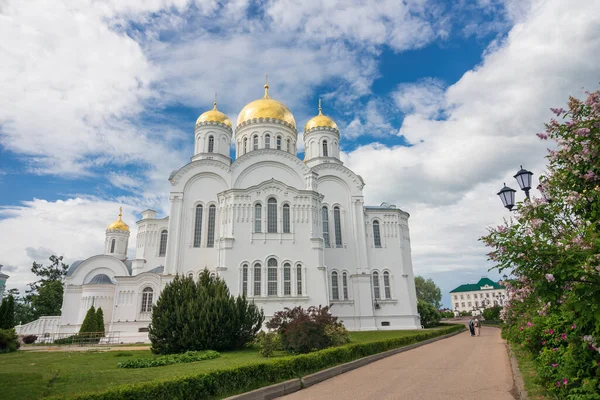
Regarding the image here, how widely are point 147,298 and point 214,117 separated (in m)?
16.3

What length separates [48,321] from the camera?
33500 mm

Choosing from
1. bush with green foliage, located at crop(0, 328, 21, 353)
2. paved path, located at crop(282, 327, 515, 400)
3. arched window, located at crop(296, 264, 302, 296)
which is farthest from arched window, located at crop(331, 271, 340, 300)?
bush with green foliage, located at crop(0, 328, 21, 353)

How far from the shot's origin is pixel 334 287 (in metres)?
29.0

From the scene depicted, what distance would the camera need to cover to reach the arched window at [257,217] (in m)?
25.8

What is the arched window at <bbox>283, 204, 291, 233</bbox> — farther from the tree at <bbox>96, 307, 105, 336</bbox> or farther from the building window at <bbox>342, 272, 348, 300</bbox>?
the tree at <bbox>96, 307, 105, 336</bbox>

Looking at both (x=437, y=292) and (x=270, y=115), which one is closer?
(x=270, y=115)

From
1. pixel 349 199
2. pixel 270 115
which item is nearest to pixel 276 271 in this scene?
pixel 349 199

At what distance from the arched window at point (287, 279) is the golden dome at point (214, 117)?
50.9 ft

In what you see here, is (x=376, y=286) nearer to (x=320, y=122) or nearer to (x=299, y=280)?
(x=299, y=280)

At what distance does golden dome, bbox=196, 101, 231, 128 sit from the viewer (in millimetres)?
33875

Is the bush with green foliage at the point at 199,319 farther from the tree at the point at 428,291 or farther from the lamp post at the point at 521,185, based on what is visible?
the tree at the point at 428,291

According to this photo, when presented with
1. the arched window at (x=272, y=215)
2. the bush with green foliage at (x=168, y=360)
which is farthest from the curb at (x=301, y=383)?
the arched window at (x=272, y=215)

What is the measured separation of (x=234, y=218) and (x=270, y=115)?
40.5 feet

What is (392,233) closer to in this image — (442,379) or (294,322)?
(294,322)
